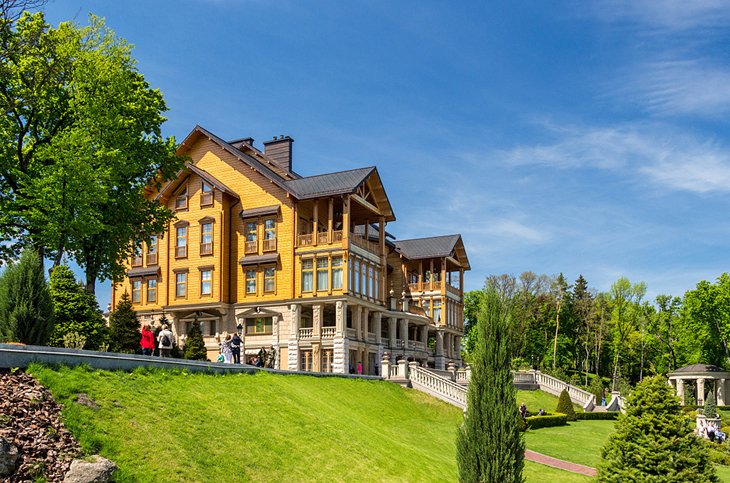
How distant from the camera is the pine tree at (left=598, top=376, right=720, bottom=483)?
1634 centimetres

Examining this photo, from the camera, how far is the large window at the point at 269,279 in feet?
170

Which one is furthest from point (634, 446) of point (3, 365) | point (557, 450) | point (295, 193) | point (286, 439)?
point (295, 193)

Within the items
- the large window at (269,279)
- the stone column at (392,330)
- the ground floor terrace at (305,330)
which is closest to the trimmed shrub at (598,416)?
the ground floor terrace at (305,330)

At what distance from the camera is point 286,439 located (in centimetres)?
2134

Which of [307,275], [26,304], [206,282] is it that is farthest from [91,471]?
[206,282]

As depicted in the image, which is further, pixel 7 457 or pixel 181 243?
pixel 181 243

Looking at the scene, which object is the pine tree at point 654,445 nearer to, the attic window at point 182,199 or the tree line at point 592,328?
the attic window at point 182,199

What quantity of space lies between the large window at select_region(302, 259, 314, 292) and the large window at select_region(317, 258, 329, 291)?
491 mm

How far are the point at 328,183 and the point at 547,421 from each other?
20.8 metres

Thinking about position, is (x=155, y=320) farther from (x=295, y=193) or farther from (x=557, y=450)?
(x=557, y=450)

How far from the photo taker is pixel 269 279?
5194 cm

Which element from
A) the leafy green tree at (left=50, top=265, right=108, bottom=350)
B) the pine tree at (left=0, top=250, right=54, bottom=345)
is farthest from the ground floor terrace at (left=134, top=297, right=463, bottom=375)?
the pine tree at (left=0, top=250, right=54, bottom=345)

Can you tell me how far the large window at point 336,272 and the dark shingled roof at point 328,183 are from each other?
4349 millimetres

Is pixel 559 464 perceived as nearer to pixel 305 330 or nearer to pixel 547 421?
pixel 547 421
